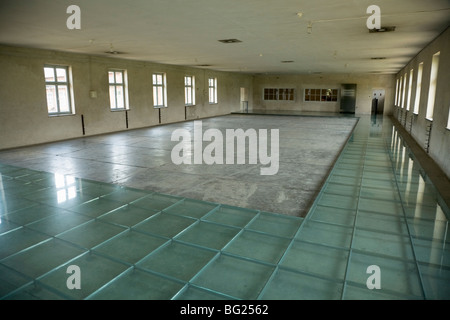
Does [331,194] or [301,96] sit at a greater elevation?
[301,96]

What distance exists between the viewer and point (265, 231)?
376 cm

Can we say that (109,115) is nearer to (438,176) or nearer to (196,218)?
(196,218)

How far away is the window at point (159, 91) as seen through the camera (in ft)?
49.6

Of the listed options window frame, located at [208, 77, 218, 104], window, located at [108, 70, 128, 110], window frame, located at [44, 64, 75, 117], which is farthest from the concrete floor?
window frame, located at [208, 77, 218, 104]

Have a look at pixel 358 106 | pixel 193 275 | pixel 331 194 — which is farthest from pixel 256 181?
pixel 358 106

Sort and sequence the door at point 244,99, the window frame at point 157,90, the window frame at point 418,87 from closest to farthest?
the window frame at point 418,87, the window frame at point 157,90, the door at point 244,99

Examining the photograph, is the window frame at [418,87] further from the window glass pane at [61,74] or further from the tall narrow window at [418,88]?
the window glass pane at [61,74]

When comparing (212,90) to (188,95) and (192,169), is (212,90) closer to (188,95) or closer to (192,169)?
(188,95)

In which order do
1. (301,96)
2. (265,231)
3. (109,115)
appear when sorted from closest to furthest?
(265,231)
(109,115)
(301,96)

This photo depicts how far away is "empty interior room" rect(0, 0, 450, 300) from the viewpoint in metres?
2.88

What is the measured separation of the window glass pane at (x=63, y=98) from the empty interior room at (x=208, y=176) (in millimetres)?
42

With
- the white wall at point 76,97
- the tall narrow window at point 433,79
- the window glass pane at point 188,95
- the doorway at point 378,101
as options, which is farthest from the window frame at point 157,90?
the doorway at point 378,101

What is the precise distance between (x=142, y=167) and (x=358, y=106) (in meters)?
20.0

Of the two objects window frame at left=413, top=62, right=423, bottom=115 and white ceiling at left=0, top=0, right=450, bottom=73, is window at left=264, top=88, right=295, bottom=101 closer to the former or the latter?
window frame at left=413, top=62, right=423, bottom=115
